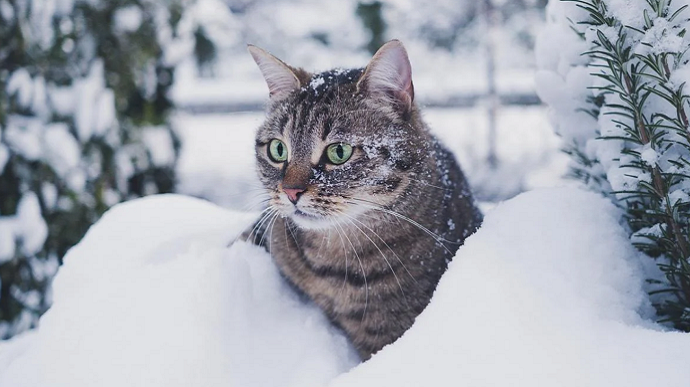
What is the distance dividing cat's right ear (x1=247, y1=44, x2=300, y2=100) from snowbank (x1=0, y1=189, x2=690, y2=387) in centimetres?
47

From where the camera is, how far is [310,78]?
4.89 feet

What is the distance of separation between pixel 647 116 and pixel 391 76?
0.58 metres

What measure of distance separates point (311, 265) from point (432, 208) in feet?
1.12

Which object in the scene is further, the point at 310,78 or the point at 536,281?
the point at 310,78

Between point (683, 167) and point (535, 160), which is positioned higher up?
point (683, 167)

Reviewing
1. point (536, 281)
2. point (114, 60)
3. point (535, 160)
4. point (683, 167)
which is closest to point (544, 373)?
point (536, 281)

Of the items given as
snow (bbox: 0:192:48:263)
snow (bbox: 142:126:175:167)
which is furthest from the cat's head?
snow (bbox: 142:126:175:167)

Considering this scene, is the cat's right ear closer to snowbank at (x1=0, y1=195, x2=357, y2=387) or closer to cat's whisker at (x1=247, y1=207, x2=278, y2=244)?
cat's whisker at (x1=247, y1=207, x2=278, y2=244)

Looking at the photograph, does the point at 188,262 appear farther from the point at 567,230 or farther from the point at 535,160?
the point at 535,160

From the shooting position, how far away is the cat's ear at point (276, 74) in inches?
55.6

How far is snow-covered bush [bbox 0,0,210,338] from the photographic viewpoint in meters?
2.06

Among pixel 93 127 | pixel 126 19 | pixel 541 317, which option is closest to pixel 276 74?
pixel 541 317

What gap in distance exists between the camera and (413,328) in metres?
0.86

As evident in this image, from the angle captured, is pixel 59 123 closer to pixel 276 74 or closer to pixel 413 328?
pixel 276 74
